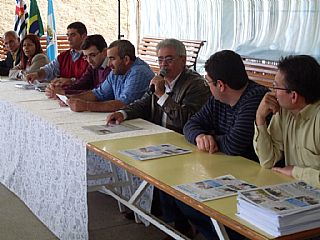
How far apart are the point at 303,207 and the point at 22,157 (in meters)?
2.20

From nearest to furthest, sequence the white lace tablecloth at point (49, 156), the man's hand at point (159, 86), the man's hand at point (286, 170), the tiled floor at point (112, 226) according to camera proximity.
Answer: the man's hand at point (286, 170), the white lace tablecloth at point (49, 156), the man's hand at point (159, 86), the tiled floor at point (112, 226)

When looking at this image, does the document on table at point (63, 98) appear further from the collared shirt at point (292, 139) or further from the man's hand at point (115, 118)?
the collared shirt at point (292, 139)

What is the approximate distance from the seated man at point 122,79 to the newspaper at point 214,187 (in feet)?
4.46

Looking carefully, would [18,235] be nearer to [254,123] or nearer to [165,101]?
[165,101]

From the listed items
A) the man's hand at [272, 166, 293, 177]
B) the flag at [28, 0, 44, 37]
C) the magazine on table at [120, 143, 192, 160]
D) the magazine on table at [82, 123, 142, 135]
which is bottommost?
the magazine on table at [82, 123, 142, 135]

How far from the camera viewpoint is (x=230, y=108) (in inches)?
92.0

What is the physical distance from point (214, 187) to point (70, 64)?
110 inches

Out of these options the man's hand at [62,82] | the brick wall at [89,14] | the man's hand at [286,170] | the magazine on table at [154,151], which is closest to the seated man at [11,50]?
the man's hand at [62,82]

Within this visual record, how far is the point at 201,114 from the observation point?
248 centimetres

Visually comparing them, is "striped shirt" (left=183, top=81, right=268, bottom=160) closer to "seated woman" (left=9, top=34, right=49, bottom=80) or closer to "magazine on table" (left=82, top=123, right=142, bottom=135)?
"magazine on table" (left=82, top=123, right=142, bottom=135)

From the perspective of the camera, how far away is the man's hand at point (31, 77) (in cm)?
422

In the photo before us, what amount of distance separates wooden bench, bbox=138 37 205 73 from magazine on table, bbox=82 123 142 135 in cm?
342

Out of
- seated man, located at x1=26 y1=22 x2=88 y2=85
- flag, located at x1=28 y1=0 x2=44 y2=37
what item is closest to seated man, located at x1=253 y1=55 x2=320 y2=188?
seated man, located at x1=26 y1=22 x2=88 y2=85

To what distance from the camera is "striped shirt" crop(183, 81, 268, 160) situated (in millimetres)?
2170
